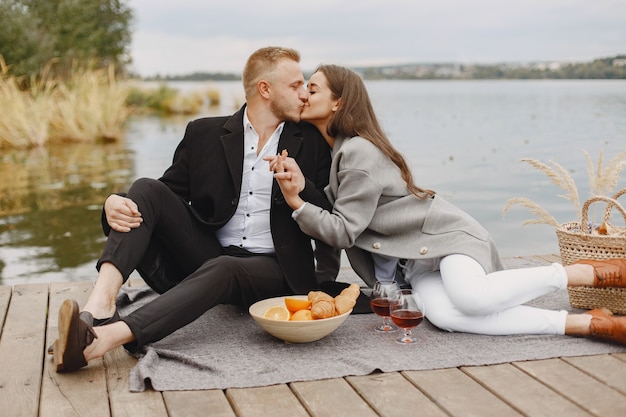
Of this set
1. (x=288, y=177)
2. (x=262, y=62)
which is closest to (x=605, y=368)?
(x=288, y=177)

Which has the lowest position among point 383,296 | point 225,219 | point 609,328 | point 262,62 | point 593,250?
point 609,328

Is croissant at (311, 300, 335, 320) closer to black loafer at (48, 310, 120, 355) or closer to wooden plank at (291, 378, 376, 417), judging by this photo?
wooden plank at (291, 378, 376, 417)

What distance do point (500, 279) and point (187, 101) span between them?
2208 cm

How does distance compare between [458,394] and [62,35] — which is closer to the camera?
[458,394]

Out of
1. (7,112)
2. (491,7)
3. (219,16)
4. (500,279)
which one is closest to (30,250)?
(500,279)

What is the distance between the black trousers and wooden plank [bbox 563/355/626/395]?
1253mm

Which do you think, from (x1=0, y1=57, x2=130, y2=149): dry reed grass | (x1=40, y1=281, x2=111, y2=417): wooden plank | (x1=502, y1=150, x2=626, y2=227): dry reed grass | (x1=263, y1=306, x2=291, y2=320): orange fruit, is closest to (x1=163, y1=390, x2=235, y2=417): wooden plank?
(x1=40, y1=281, x2=111, y2=417): wooden plank

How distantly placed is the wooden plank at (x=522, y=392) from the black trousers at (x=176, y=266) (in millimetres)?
968

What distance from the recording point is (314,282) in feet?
10.9

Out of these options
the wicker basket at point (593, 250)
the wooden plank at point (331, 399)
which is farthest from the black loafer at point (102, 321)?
the wicker basket at point (593, 250)

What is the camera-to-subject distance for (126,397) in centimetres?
246

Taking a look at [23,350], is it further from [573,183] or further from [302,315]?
[573,183]

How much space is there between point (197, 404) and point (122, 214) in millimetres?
898

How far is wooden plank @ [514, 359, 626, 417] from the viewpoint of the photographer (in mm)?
2309
